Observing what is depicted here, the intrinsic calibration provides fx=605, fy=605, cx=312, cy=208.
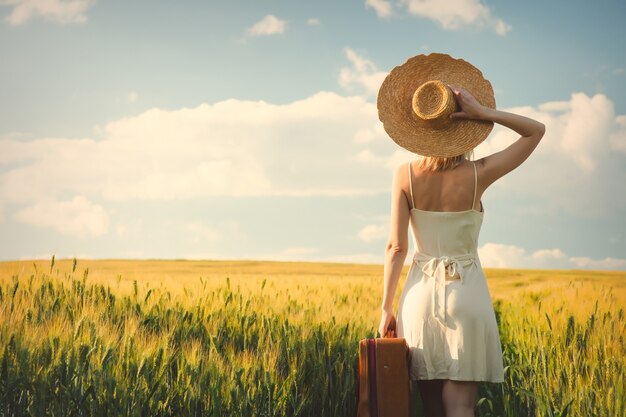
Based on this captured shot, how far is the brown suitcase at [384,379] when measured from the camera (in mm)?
3314

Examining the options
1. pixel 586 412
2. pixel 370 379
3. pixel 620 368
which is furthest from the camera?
pixel 620 368

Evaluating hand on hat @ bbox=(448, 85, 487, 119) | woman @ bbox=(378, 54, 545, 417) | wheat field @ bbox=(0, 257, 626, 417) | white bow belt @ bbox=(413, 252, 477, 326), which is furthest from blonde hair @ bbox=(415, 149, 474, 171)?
wheat field @ bbox=(0, 257, 626, 417)

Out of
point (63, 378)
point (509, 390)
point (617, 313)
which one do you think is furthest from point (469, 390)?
point (617, 313)

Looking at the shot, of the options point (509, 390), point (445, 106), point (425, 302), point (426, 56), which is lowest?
point (509, 390)

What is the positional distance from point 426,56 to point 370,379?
1.95 meters

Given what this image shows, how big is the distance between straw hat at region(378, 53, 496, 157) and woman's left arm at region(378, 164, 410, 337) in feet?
0.71

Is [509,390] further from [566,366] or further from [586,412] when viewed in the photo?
[586,412]

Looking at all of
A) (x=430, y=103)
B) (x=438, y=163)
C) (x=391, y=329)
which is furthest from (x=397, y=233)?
(x=430, y=103)

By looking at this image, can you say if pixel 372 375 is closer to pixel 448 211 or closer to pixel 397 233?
pixel 397 233

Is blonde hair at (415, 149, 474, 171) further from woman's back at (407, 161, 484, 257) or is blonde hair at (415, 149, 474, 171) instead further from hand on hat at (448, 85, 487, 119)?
hand on hat at (448, 85, 487, 119)

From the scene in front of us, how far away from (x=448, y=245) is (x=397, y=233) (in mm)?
293

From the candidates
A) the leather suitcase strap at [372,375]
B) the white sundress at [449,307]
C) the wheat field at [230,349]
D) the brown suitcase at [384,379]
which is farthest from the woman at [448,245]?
the wheat field at [230,349]

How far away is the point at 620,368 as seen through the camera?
449cm

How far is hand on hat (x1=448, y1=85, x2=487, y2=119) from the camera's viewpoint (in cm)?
353
